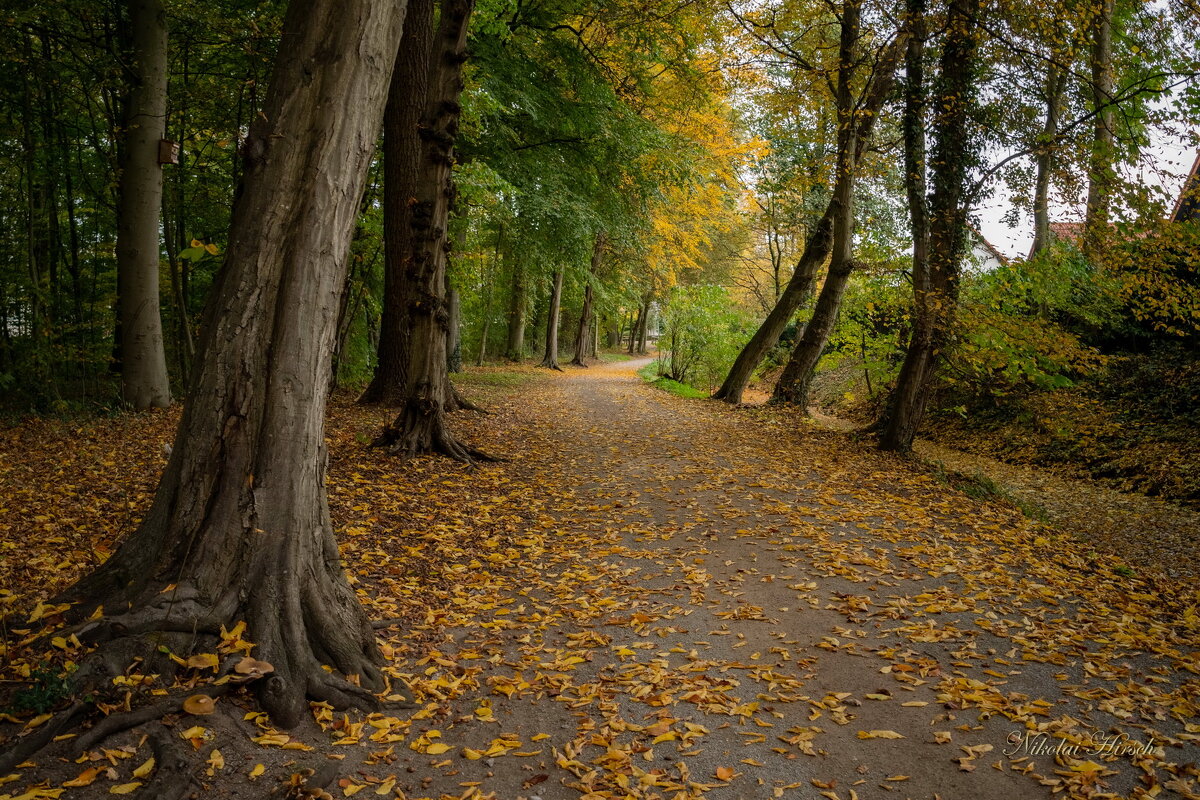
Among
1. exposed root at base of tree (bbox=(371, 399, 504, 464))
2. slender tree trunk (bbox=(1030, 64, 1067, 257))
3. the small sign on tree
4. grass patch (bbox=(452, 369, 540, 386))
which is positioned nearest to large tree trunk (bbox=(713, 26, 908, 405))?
slender tree trunk (bbox=(1030, 64, 1067, 257))

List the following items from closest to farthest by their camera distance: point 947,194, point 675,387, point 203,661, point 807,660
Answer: point 203,661, point 807,660, point 947,194, point 675,387

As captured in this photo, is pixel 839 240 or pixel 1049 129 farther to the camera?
pixel 839 240

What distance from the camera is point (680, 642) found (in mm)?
4320

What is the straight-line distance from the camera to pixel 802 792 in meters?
2.95

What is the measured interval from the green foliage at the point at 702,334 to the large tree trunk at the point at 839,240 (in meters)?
4.82

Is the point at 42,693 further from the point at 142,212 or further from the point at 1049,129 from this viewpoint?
the point at 1049,129

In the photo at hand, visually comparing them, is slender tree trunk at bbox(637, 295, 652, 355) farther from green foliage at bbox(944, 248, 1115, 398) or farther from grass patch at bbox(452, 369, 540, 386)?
green foliage at bbox(944, 248, 1115, 398)

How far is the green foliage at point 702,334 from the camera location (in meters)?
20.3

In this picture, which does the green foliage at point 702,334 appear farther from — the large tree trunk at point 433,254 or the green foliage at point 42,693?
the green foliage at point 42,693

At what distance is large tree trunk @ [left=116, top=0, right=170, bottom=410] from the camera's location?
8.35 meters

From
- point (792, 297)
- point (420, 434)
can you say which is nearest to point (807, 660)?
point (420, 434)

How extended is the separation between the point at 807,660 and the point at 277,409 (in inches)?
131

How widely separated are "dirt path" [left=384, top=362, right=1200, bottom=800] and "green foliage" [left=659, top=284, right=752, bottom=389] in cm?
1333

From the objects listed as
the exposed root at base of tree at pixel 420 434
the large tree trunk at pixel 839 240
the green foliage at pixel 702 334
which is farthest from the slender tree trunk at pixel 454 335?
the exposed root at base of tree at pixel 420 434
